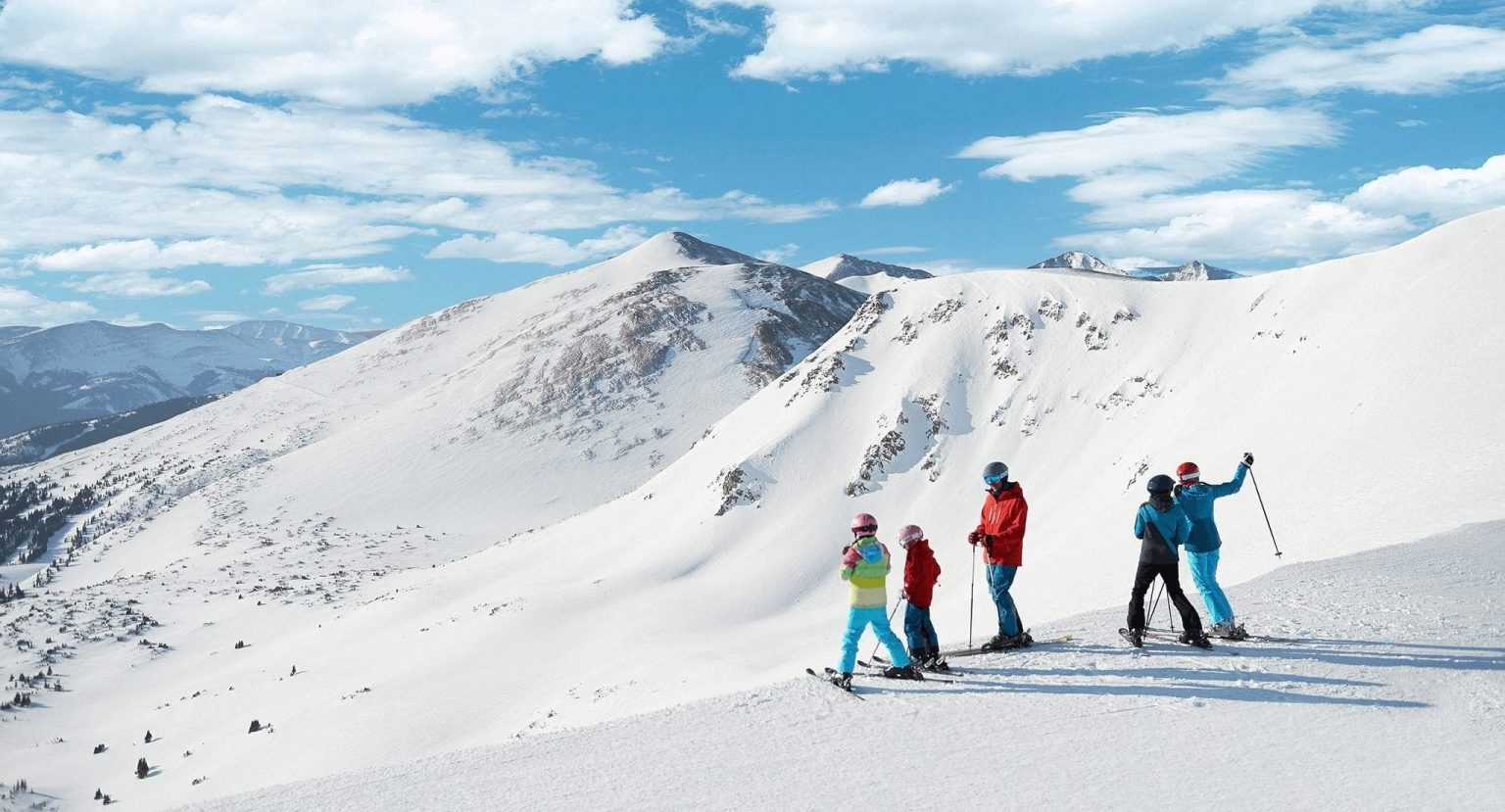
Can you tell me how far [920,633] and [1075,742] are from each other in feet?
10.6

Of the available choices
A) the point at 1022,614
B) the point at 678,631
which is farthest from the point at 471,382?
the point at 1022,614

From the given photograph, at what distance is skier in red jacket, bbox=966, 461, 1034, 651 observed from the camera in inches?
515

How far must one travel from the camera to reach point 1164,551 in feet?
41.7

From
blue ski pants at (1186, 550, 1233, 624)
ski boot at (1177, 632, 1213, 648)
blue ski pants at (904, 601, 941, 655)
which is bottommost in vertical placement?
ski boot at (1177, 632, 1213, 648)

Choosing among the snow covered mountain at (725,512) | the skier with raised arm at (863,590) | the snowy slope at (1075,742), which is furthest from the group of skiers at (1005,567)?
the snow covered mountain at (725,512)

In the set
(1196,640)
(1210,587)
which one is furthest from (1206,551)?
(1196,640)

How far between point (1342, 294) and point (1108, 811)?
5768cm

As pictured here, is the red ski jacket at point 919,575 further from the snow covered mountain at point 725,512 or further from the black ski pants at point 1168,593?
the black ski pants at point 1168,593

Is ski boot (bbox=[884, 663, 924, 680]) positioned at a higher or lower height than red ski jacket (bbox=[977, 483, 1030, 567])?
lower

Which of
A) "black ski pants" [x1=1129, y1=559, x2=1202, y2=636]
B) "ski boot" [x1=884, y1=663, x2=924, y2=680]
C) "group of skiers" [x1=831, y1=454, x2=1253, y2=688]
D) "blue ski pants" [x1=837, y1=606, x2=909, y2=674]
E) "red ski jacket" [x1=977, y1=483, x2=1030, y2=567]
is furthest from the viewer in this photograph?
"red ski jacket" [x1=977, y1=483, x2=1030, y2=567]

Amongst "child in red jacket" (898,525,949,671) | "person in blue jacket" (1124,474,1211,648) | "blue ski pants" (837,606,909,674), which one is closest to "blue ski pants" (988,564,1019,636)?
"child in red jacket" (898,525,949,671)

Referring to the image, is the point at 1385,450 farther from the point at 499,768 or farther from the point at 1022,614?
the point at 499,768

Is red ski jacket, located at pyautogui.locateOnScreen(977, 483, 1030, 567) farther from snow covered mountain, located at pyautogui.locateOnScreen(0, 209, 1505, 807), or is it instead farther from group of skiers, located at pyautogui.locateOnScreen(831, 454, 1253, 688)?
snow covered mountain, located at pyautogui.locateOnScreen(0, 209, 1505, 807)

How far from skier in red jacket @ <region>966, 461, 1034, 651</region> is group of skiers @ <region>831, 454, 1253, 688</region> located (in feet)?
0.05
